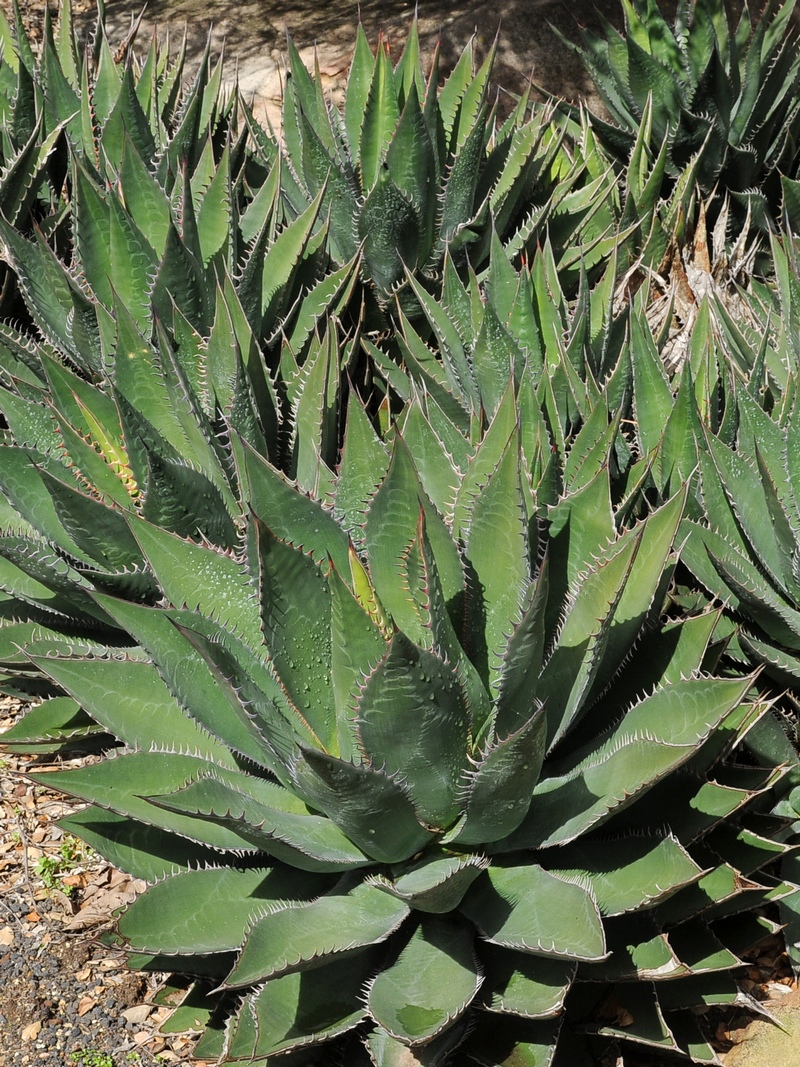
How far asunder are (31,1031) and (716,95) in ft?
13.9

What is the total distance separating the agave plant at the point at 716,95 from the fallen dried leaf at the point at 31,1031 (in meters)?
3.88

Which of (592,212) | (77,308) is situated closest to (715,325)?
(592,212)

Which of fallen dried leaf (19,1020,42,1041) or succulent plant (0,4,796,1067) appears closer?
succulent plant (0,4,796,1067)

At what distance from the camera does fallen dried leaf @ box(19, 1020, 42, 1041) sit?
2.09 metres

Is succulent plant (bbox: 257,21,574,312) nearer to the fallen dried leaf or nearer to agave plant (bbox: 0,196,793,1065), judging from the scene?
agave plant (bbox: 0,196,793,1065)

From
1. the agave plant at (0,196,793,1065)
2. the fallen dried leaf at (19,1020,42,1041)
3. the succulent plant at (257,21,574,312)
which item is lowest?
the fallen dried leaf at (19,1020,42,1041)

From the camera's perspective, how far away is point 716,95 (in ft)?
14.3

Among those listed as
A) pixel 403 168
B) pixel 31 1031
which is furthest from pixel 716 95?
pixel 31 1031

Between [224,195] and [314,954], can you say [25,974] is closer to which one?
[314,954]

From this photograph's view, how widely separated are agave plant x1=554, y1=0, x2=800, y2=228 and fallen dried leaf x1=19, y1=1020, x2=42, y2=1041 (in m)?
3.88

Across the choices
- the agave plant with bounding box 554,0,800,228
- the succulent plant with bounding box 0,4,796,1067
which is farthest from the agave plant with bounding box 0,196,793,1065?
the agave plant with bounding box 554,0,800,228

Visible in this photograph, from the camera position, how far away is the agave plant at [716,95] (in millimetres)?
4352

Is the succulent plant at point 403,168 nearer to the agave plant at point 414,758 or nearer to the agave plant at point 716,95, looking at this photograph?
the agave plant at point 716,95

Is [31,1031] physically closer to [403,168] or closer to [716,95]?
[403,168]
